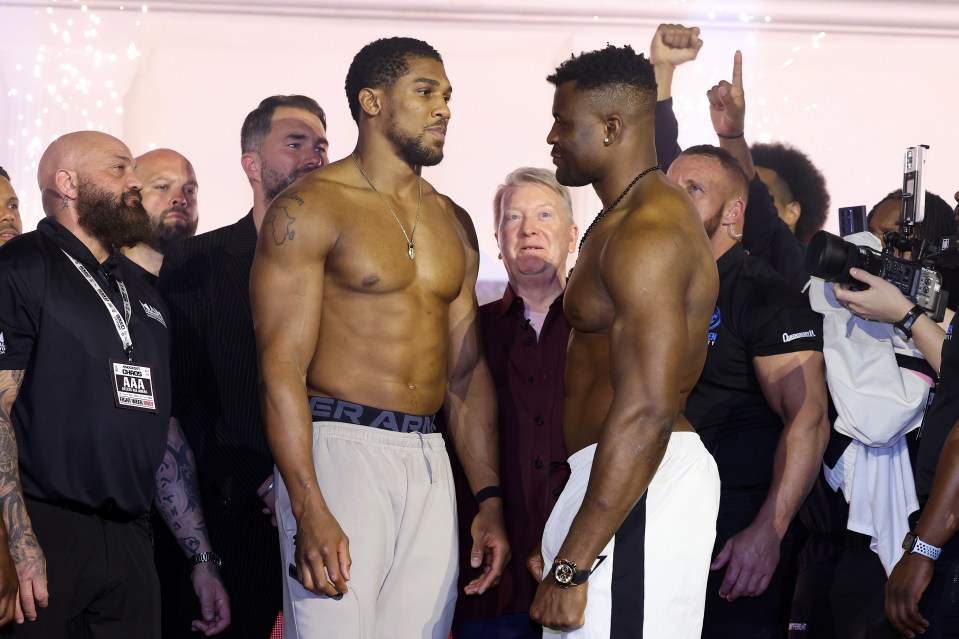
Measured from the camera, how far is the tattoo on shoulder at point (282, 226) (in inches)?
108

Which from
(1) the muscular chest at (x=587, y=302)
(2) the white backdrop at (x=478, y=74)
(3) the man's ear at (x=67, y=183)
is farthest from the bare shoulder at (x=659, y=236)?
(2) the white backdrop at (x=478, y=74)

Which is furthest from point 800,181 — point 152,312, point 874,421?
point 152,312

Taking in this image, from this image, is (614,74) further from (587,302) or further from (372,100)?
(372,100)

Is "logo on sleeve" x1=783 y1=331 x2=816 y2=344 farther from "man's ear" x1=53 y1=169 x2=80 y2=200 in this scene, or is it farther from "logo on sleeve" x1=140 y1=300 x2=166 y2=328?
"man's ear" x1=53 y1=169 x2=80 y2=200

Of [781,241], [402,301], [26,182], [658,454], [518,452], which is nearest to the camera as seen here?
[658,454]

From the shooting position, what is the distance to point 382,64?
3.06 meters

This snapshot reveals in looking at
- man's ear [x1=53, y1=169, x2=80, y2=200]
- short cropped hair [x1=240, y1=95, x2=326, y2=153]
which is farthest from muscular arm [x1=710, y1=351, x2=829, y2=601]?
man's ear [x1=53, y1=169, x2=80, y2=200]

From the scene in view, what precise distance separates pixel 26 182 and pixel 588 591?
3.49 m

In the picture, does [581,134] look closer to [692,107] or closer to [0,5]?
[692,107]

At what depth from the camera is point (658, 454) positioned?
2385 mm

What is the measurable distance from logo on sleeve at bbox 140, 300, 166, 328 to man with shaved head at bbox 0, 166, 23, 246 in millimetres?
1229

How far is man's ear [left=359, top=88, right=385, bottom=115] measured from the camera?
3.04 metres

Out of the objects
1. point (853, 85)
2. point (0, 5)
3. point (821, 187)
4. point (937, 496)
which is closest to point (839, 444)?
point (937, 496)

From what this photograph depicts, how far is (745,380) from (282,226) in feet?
4.97
